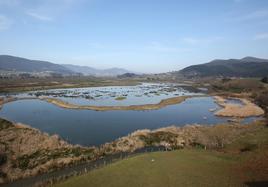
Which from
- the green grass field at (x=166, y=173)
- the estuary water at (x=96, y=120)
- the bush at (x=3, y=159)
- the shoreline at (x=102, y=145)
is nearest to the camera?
the green grass field at (x=166, y=173)

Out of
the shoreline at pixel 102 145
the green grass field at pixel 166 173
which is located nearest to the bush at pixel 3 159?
the shoreline at pixel 102 145

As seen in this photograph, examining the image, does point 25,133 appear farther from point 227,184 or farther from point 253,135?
point 253,135

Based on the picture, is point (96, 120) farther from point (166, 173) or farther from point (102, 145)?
point (166, 173)

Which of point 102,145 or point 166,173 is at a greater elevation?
point 166,173

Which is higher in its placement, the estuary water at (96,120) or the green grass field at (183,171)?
the green grass field at (183,171)

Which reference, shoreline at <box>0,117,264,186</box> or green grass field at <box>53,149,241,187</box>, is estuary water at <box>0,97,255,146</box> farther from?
green grass field at <box>53,149,241,187</box>

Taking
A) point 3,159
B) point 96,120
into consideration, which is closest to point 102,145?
point 3,159

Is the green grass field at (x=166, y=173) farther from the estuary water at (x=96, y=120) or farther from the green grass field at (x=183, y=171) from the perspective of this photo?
the estuary water at (x=96, y=120)

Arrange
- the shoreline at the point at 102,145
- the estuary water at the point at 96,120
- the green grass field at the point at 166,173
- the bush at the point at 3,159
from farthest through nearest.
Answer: the estuary water at the point at 96,120 < the bush at the point at 3,159 < the shoreline at the point at 102,145 < the green grass field at the point at 166,173

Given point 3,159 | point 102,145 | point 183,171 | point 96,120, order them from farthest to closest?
point 96,120 → point 102,145 → point 3,159 → point 183,171
